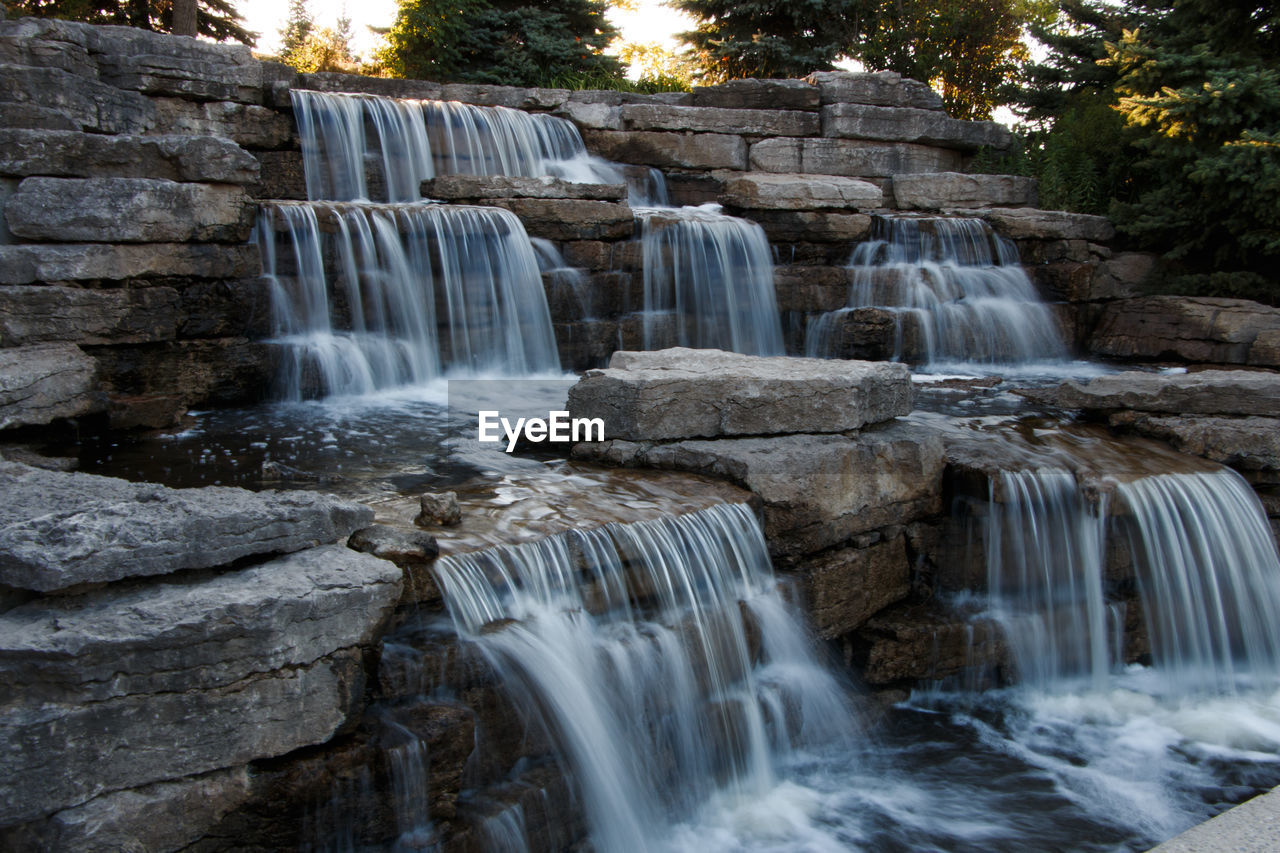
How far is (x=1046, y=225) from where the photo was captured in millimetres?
11750

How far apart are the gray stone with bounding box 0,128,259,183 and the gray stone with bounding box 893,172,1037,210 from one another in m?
9.32

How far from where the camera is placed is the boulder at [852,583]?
5340mm

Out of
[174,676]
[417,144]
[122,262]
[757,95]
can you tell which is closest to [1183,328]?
[757,95]

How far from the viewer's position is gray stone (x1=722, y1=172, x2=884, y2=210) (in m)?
11.2

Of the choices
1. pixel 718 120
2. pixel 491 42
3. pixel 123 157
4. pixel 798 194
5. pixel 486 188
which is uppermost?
pixel 491 42

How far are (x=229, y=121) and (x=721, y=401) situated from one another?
739 cm

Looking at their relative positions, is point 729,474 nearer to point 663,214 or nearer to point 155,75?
point 663,214

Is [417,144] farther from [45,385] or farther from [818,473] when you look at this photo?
[818,473]

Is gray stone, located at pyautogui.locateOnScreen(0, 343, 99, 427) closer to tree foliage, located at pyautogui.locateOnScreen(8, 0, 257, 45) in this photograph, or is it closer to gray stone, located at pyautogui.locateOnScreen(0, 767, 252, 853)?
gray stone, located at pyautogui.locateOnScreen(0, 767, 252, 853)

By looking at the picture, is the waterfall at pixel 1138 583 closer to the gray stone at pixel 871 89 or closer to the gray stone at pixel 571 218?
the gray stone at pixel 571 218

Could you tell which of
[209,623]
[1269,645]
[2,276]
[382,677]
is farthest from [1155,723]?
[2,276]

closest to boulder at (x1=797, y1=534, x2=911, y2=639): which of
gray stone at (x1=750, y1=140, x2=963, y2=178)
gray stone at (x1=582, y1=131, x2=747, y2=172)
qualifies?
gray stone at (x1=582, y1=131, x2=747, y2=172)

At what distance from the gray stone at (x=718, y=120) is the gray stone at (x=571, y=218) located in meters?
3.71

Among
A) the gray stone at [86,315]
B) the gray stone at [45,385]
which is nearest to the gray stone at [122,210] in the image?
the gray stone at [86,315]
